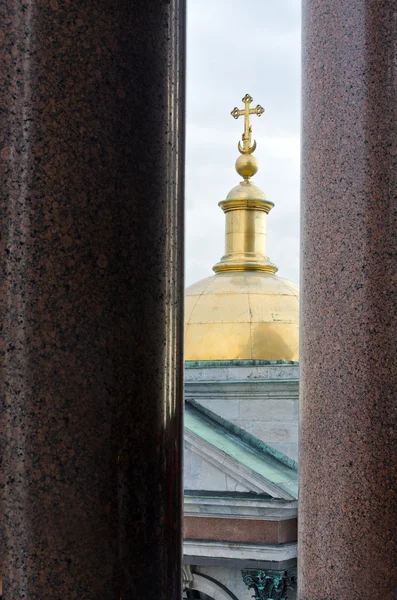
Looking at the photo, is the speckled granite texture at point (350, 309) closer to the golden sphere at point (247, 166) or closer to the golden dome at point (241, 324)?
the golden dome at point (241, 324)

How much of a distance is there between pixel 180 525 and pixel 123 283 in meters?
0.88

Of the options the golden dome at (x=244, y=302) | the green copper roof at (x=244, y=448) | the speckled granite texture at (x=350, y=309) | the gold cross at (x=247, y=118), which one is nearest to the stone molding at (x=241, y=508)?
the green copper roof at (x=244, y=448)

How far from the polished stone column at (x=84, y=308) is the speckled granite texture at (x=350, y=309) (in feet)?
6.29

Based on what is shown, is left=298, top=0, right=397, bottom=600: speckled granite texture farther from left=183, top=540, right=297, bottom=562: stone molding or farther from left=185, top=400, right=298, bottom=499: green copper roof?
left=185, top=400, right=298, bottom=499: green copper roof

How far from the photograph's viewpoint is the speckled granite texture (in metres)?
5.50

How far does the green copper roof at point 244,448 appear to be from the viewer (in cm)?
2714

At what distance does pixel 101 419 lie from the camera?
3477 millimetres

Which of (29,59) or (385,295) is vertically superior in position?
(29,59)

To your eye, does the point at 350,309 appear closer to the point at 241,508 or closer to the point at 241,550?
the point at 241,508

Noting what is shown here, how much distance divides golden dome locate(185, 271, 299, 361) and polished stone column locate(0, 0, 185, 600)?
29.1 meters

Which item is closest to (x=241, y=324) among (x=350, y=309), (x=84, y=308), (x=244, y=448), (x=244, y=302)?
(x=244, y=302)

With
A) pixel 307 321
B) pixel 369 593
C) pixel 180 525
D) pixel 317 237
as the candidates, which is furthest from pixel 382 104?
pixel 180 525

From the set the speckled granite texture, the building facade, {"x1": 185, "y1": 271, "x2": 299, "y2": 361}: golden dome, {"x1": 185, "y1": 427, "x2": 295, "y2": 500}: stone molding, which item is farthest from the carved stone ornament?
the speckled granite texture

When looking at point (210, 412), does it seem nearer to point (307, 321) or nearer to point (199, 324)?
point (199, 324)
